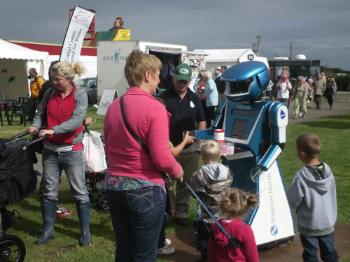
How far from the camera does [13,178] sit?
402 centimetres

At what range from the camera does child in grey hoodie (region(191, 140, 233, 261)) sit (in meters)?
4.12

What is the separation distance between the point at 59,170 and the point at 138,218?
215 centimetres

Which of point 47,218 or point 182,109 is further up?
point 182,109

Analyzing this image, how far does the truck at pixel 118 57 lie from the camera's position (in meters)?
18.5

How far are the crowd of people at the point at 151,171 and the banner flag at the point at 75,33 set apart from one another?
18.9 feet

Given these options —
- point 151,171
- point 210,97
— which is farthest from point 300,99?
point 151,171

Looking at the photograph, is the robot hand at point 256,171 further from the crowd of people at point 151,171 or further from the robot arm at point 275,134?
the crowd of people at point 151,171

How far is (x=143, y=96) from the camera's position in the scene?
2.79 meters

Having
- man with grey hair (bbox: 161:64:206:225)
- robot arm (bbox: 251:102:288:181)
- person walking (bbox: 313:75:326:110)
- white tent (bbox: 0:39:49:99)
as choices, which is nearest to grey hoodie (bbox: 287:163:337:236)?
robot arm (bbox: 251:102:288:181)

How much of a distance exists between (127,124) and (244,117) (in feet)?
6.57

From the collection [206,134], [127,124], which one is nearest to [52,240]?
[206,134]

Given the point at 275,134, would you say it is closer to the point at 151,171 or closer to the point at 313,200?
the point at 313,200

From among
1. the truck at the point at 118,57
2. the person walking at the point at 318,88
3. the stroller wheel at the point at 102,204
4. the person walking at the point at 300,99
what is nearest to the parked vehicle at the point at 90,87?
the truck at the point at 118,57

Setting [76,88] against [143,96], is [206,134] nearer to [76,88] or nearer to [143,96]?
[76,88]
